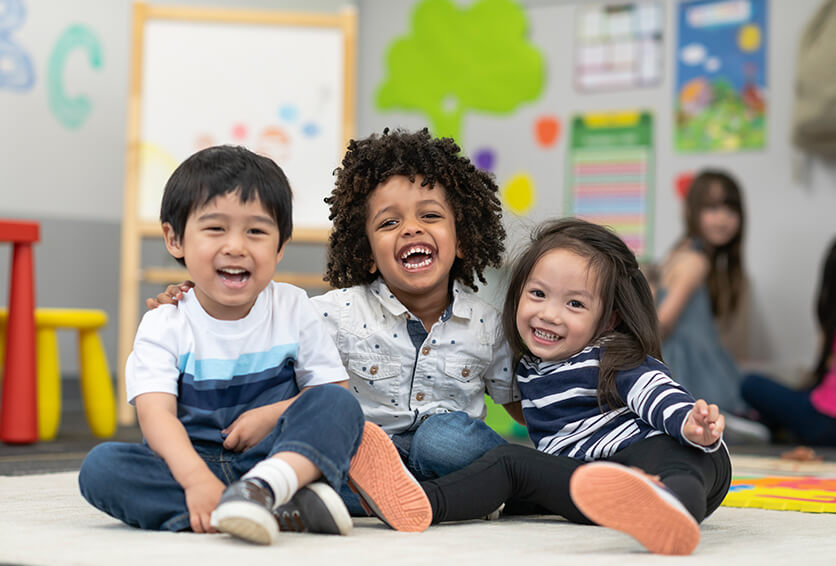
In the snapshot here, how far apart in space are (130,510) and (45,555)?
18 centimetres

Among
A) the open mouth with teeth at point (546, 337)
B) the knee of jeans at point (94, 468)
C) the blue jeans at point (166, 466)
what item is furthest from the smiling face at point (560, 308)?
the knee of jeans at point (94, 468)

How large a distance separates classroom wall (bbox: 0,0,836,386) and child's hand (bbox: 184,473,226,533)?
2.14 m

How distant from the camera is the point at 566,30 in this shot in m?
3.45

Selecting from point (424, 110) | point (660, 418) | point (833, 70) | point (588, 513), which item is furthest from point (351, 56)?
point (588, 513)

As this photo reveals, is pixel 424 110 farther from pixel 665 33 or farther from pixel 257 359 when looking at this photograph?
pixel 257 359

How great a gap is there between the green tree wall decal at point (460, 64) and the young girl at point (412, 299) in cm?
216

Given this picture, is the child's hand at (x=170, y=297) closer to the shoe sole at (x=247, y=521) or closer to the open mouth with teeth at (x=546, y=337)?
the shoe sole at (x=247, y=521)

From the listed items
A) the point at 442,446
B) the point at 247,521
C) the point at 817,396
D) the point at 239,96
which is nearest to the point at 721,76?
the point at 817,396

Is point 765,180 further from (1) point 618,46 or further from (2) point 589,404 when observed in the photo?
(2) point 589,404

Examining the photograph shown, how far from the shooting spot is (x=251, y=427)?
1.13 metres

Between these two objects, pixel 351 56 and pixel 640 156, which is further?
pixel 640 156

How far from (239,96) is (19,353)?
3.52ft

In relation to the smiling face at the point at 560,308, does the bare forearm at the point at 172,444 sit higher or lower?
lower

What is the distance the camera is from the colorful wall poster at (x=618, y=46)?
3314 millimetres
